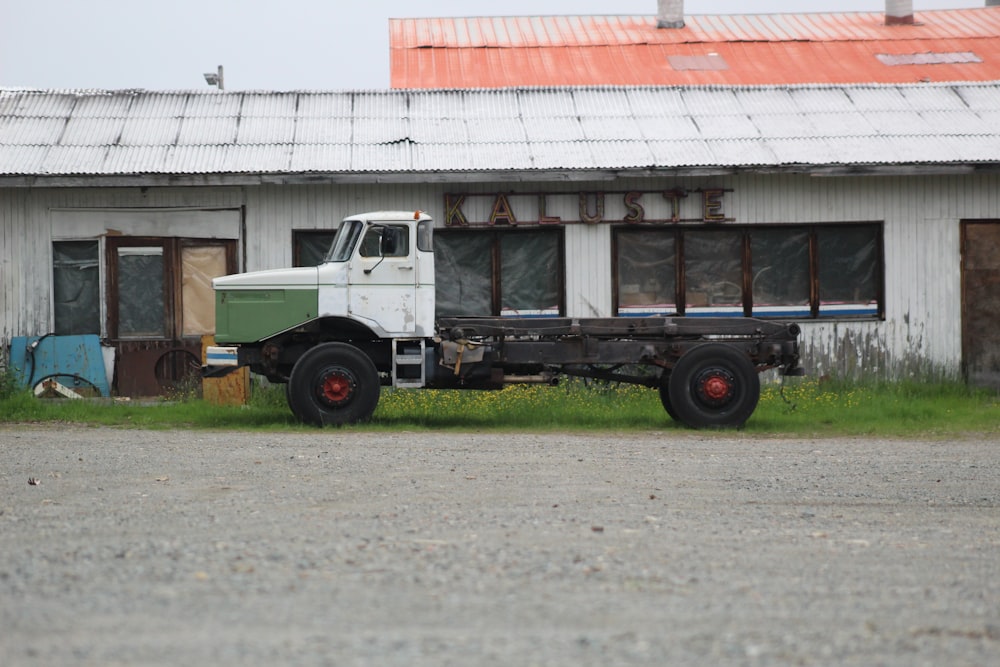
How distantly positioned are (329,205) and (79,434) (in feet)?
17.9

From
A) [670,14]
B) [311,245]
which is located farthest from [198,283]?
[670,14]

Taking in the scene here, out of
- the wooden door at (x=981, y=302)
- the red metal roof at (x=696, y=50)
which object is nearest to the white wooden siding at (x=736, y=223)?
the wooden door at (x=981, y=302)

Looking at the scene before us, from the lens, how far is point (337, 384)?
13.3m

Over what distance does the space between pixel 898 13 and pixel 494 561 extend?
1202 inches

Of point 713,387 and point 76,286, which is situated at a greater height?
point 76,286

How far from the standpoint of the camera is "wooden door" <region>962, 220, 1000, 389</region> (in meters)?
17.4

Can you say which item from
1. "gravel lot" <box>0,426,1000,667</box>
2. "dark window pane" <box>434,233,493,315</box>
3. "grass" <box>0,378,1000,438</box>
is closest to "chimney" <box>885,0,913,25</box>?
"grass" <box>0,378,1000,438</box>

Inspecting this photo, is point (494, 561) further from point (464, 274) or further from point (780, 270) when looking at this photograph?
point (780, 270)

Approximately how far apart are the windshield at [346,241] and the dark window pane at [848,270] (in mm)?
7090

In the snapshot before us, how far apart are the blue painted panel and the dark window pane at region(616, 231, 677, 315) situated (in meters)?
7.09

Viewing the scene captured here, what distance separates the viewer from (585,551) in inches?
241

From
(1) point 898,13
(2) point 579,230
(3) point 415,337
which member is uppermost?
(1) point 898,13

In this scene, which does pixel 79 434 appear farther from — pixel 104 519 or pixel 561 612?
pixel 561 612

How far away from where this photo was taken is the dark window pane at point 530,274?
17344mm
